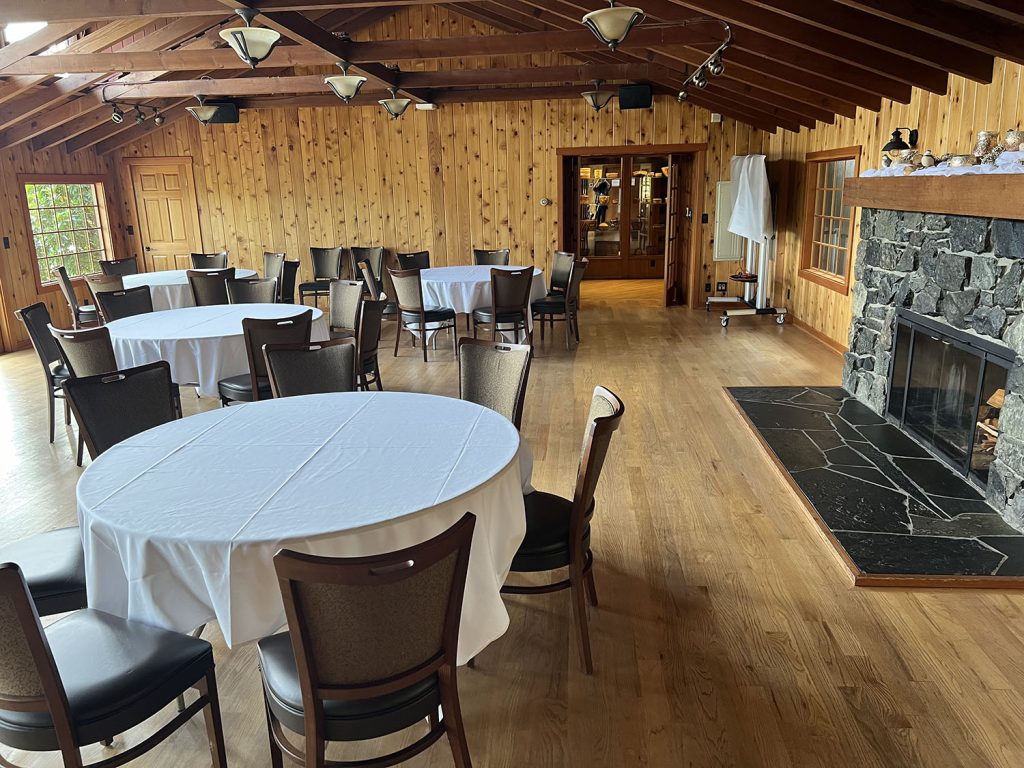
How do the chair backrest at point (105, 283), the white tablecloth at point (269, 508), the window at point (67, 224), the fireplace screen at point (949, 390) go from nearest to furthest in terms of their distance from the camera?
the white tablecloth at point (269, 508)
the fireplace screen at point (949, 390)
the chair backrest at point (105, 283)
the window at point (67, 224)

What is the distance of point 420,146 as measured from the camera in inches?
378

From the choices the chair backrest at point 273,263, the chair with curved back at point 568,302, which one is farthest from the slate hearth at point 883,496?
the chair backrest at point 273,263

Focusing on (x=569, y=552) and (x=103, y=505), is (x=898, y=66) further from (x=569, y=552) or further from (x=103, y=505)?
(x=103, y=505)

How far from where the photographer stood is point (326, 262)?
30.9ft

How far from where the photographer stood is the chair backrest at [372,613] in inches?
60.1

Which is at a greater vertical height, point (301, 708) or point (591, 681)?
point (301, 708)

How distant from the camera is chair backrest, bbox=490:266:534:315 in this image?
21.4ft

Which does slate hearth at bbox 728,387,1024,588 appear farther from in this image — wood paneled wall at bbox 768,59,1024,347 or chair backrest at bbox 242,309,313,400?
chair backrest at bbox 242,309,313,400

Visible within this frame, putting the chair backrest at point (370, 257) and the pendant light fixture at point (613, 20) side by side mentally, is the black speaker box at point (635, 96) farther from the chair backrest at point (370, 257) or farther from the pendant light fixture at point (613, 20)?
the pendant light fixture at point (613, 20)

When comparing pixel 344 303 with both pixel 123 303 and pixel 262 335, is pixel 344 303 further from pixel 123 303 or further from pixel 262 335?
pixel 123 303

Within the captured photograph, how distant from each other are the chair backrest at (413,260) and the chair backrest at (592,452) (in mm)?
6119

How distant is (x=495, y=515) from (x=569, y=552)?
405 mm

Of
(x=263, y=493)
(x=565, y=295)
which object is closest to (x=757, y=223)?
(x=565, y=295)

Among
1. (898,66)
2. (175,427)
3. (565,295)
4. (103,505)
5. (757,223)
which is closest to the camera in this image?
(103,505)
